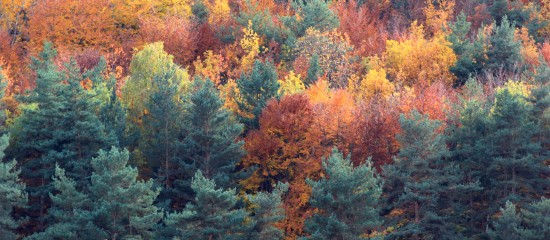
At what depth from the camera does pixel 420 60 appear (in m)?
60.5

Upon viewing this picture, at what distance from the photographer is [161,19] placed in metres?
68.5

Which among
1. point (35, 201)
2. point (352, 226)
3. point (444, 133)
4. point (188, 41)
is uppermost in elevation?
point (188, 41)

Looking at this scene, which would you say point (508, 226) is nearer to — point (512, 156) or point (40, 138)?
point (512, 156)

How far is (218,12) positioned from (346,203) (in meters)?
36.8

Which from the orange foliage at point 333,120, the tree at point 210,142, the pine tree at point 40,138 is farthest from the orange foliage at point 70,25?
the tree at point 210,142

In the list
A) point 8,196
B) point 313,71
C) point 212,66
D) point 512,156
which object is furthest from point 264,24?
Answer: point 8,196

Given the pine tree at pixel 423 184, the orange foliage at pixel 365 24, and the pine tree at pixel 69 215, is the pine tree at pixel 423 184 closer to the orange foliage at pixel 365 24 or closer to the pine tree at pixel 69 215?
the pine tree at pixel 69 215

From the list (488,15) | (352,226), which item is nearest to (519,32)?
(488,15)

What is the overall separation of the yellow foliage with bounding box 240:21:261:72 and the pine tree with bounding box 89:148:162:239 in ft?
74.5

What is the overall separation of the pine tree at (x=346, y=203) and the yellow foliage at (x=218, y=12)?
34.0 m

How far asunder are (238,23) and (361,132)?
24222mm

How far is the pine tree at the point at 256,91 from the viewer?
45.9 metres

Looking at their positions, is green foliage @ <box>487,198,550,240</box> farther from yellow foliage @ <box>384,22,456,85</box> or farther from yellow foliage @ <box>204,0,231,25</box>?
yellow foliage @ <box>204,0,231,25</box>

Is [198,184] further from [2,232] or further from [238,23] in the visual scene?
[238,23]
